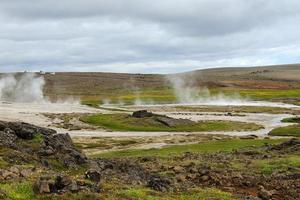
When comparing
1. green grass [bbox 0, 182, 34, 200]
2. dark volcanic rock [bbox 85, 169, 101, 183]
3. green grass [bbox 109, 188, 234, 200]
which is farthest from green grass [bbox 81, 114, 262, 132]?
green grass [bbox 0, 182, 34, 200]

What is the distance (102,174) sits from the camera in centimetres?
2825

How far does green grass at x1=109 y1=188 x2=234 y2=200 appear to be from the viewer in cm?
2183

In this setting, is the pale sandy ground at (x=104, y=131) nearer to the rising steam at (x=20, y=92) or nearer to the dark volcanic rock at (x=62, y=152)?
the dark volcanic rock at (x=62, y=152)

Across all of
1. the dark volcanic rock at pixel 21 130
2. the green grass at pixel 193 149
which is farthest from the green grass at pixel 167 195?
the green grass at pixel 193 149

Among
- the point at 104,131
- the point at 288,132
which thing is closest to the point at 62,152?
the point at 288,132

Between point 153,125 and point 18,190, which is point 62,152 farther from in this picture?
point 153,125

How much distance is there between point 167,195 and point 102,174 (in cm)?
594

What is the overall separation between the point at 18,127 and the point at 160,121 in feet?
172

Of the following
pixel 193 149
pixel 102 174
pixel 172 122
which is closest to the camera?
pixel 102 174

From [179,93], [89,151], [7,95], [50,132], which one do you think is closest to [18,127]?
[50,132]

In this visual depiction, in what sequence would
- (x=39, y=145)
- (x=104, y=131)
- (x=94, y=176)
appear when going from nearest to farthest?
(x=94, y=176) → (x=39, y=145) → (x=104, y=131)

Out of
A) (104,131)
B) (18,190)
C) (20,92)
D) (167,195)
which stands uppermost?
(20,92)

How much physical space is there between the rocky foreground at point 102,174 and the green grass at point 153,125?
39479 mm

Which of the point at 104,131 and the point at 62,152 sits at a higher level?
the point at 62,152
